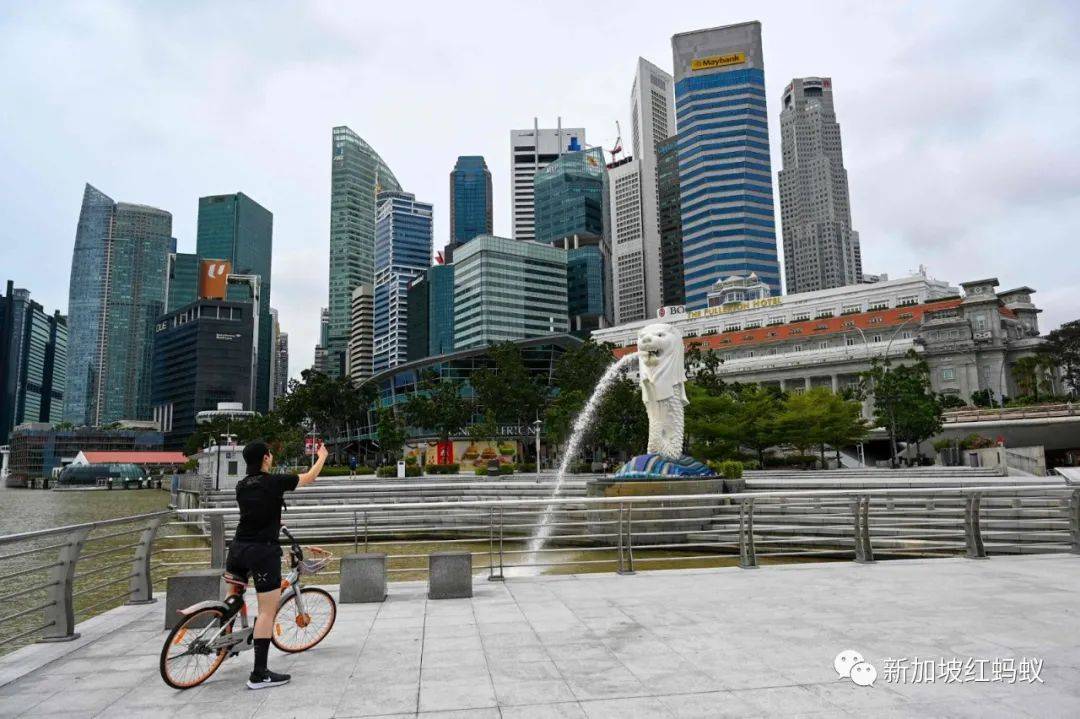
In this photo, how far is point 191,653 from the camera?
5953 mm

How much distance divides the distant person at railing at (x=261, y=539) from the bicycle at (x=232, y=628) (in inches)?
8.9

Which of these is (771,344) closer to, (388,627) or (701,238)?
(701,238)

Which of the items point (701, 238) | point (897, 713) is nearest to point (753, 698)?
point (897, 713)

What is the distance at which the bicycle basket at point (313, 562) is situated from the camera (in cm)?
694

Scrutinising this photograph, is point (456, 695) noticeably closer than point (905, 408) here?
Yes

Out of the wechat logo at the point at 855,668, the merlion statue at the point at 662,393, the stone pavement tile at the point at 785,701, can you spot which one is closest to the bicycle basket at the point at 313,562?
the stone pavement tile at the point at 785,701

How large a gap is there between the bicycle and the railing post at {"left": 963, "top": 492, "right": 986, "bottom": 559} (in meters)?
11.1

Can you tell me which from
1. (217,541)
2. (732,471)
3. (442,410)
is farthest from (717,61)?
(217,541)

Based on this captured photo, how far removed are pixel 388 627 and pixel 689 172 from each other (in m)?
168

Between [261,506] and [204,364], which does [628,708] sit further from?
[204,364]

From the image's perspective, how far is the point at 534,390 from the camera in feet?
224

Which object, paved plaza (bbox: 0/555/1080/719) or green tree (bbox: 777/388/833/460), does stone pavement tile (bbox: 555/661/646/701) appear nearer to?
paved plaza (bbox: 0/555/1080/719)

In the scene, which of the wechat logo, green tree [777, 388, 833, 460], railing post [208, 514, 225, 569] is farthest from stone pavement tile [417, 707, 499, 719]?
green tree [777, 388, 833, 460]

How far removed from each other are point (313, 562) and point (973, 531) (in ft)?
37.2
